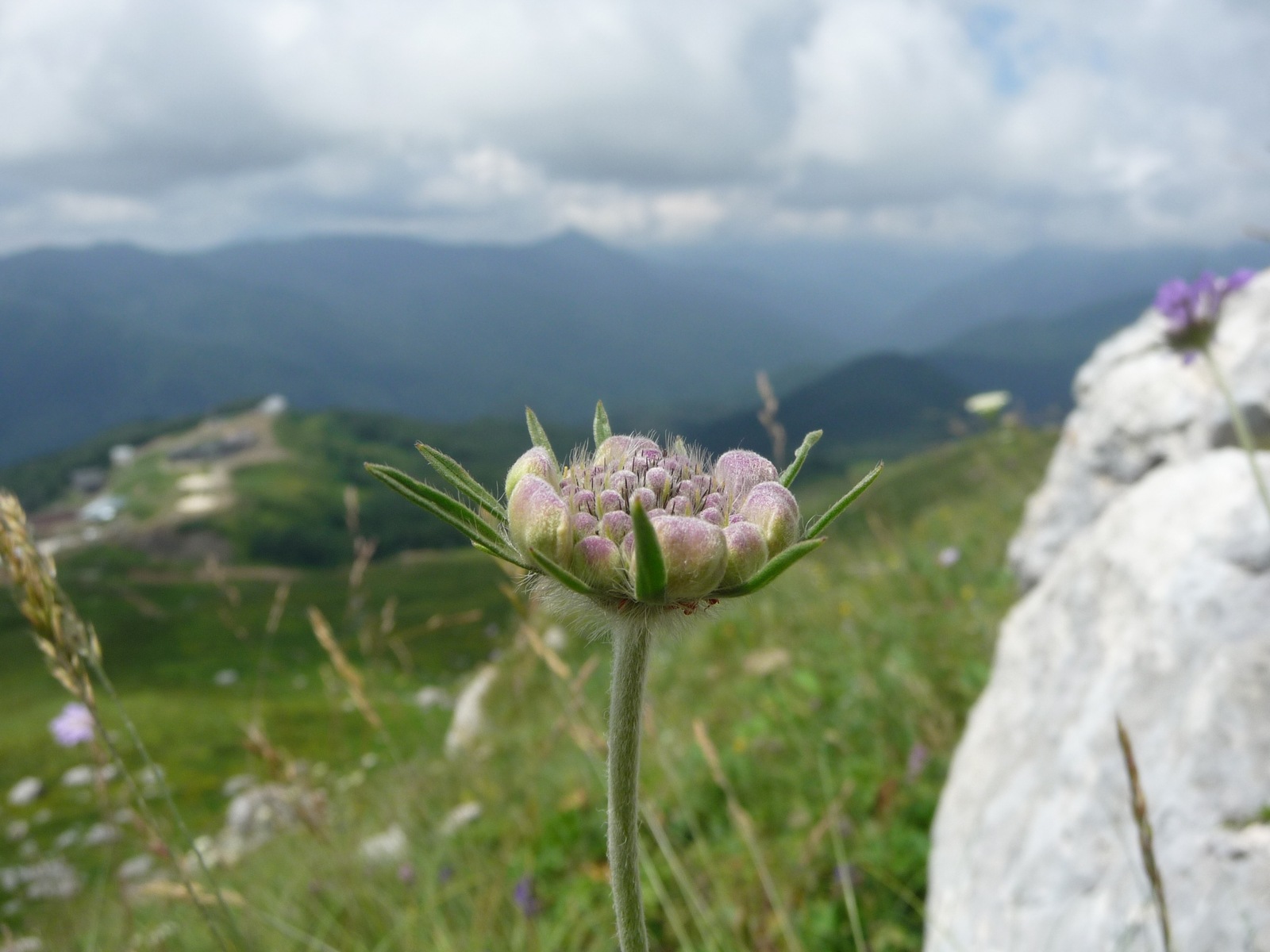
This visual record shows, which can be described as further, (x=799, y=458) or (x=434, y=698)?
(x=434, y=698)

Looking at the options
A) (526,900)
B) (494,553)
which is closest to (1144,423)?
(526,900)

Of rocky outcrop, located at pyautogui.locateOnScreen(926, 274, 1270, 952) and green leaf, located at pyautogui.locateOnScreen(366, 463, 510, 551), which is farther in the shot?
rocky outcrop, located at pyautogui.locateOnScreen(926, 274, 1270, 952)

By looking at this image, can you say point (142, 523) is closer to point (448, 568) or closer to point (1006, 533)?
point (448, 568)

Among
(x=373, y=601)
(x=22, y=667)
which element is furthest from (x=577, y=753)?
(x=373, y=601)

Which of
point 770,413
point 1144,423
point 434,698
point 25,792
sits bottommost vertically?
point 25,792

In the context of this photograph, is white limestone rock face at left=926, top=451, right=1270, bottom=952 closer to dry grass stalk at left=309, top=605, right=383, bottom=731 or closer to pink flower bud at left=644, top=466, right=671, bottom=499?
pink flower bud at left=644, top=466, right=671, bottom=499

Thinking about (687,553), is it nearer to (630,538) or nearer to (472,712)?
(630,538)

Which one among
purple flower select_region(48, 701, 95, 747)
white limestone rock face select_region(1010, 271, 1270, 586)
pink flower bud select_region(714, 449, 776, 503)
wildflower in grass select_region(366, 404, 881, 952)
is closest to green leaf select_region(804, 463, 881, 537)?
wildflower in grass select_region(366, 404, 881, 952)
